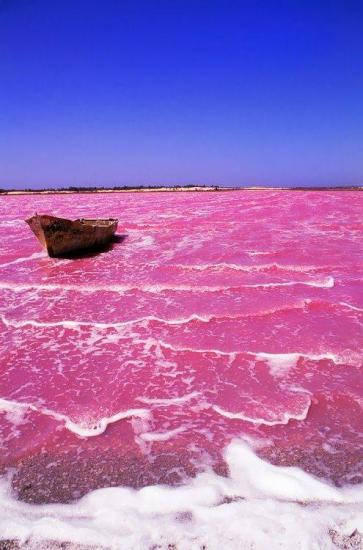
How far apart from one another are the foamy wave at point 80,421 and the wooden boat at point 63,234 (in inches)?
242

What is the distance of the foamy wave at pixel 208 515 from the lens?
250 centimetres

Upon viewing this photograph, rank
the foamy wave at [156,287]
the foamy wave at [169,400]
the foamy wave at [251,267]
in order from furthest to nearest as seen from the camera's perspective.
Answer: the foamy wave at [251,267] → the foamy wave at [156,287] → the foamy wave at [169,400]

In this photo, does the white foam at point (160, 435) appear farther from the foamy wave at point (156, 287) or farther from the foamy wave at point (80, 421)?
the foamy wave at point (156, 287)

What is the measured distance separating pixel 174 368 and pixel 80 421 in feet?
4.36

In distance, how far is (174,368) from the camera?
15.6 feet

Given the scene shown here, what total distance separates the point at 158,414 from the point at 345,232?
1148 cm

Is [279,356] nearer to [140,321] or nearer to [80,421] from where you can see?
[140,321]

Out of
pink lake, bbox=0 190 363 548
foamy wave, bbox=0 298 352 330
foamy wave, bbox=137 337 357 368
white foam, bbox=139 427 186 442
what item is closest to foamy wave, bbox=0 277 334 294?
pink lake, bbox=0 190 363 548

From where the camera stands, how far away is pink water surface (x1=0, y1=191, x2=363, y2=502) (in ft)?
10.8

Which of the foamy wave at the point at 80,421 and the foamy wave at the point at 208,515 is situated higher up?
the foamy wave at the point at 208,515

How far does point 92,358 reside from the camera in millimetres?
5055

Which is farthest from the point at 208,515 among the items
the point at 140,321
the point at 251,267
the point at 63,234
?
the point at 63,234

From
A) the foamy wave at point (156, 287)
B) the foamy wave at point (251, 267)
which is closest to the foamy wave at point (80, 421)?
the foamy wave at point (156, 287)

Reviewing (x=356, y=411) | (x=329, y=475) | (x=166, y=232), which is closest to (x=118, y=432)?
(x=329, y=475)
